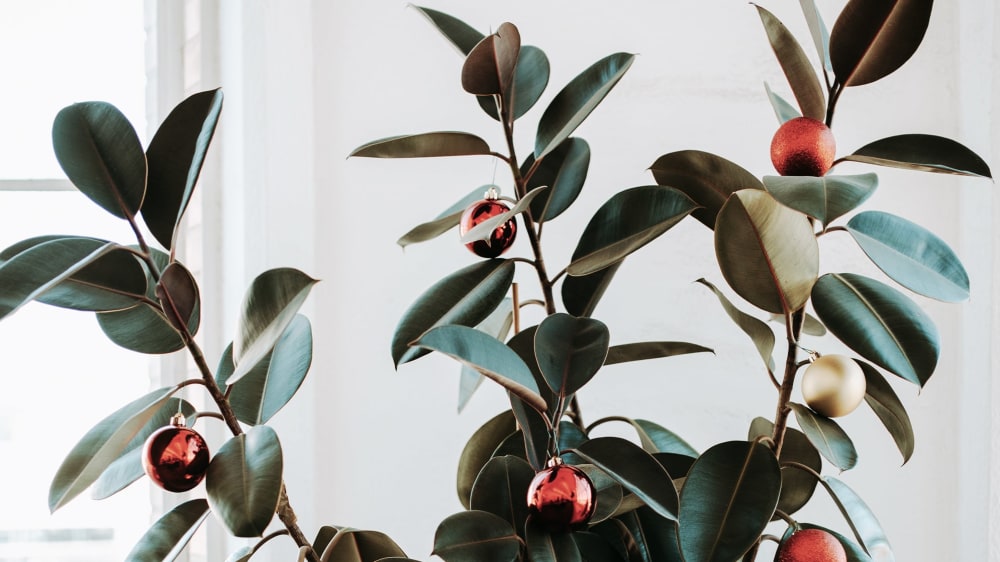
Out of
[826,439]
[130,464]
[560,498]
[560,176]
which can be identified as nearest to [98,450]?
[130,464]

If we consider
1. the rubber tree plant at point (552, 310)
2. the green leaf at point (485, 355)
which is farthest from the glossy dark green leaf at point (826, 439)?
the green leaf at point (485, 355)

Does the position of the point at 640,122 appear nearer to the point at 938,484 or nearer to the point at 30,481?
the point at 938,484

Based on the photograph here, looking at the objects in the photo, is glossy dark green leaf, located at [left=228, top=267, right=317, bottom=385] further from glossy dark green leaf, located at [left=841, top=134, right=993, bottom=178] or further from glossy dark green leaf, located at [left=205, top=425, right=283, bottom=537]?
glossy dark green leaf, located at [left=841, top=134, right=993, bottom=178]

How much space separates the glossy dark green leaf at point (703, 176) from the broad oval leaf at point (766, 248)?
137 millimetres

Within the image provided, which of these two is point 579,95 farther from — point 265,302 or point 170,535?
point 170,535

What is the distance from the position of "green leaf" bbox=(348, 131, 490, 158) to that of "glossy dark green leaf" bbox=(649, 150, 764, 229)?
175 millimetres

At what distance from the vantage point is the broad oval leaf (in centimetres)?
53

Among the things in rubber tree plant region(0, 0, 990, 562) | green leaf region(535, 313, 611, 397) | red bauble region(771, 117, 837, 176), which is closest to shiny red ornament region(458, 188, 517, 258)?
rubber tree plant region(0, 0, 990, 562)

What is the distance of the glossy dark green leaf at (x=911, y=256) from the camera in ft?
1.82

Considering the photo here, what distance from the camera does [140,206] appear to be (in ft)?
1.87

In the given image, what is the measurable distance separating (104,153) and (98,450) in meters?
0.23

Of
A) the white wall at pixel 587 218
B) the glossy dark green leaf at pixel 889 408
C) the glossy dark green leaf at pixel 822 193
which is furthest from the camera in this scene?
the white wall at pixel 587 218

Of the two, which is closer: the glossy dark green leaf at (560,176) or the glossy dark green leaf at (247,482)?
the glossy dark green leaf at (247,482)

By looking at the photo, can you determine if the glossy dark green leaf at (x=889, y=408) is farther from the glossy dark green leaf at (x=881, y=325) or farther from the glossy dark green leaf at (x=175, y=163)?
the glossy dark green leaf at (x=175, y=163)
